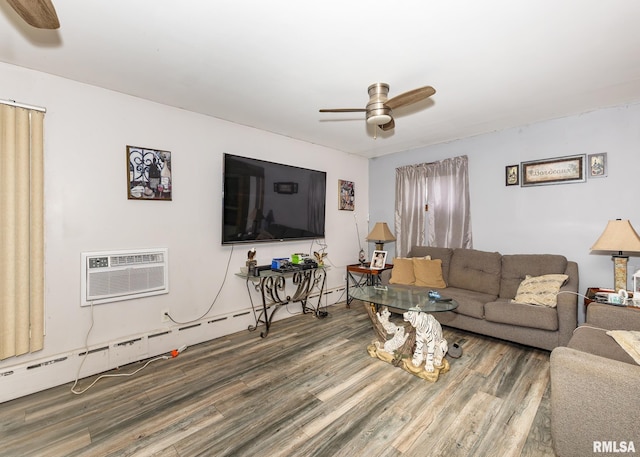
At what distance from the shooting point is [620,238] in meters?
2.47

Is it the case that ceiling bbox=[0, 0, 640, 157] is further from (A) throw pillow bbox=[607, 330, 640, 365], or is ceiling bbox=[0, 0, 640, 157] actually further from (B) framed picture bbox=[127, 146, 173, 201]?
(A) throw pillow bbox=[607, 330, 640, 365]

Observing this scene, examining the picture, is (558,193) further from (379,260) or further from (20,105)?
(20,105)

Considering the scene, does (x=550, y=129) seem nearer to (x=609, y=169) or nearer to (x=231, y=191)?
(x=609, y=169)

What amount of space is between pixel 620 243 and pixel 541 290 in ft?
2.39

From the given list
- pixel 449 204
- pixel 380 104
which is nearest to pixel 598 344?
pixel 380 104

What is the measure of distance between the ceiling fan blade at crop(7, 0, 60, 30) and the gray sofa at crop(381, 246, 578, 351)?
3659 mm

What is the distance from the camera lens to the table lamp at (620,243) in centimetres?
243

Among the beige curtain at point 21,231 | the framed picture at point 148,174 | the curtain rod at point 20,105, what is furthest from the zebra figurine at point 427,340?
the curtain rod at point 20,105

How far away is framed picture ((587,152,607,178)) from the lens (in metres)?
2.87

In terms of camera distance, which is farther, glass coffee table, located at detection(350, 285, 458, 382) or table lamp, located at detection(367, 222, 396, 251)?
table lamp, located at detection(367, 222, 396, 251)

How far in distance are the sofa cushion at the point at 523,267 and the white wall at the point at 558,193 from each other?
20 centimetres

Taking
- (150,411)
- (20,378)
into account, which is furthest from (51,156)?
(150,411)

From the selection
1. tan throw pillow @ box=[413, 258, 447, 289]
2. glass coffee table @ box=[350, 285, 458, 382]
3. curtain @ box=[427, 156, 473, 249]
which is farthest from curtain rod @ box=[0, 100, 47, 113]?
curtain @ box=[427, 156, 473, 249]

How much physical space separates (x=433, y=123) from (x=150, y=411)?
3.73 meters
